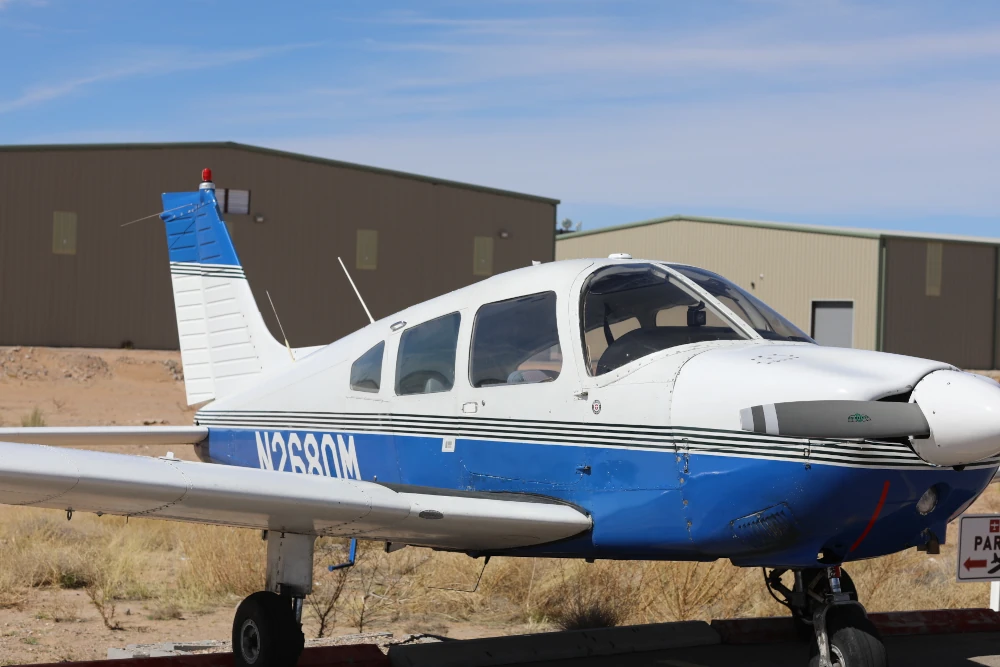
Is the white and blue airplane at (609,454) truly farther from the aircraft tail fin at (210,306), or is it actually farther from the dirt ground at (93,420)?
Result: the aircraft tail fin at (210,306)

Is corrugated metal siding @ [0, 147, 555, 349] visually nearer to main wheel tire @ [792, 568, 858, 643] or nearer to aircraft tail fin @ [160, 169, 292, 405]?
aircraft tail fin @ [160, 169, 292, 405]

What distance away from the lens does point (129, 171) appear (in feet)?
101

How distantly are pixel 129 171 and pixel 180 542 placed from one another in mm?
22337

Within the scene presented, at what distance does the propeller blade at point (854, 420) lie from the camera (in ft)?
14.9

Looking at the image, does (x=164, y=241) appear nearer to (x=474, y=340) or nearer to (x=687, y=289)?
(x=474, y=340)

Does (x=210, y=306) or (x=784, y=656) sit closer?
(x=784, y=656)

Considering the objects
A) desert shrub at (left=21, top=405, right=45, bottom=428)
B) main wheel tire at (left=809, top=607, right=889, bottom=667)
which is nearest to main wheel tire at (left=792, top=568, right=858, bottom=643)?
main wheel tire at (left=809, top=607, right=889, bottom=667)

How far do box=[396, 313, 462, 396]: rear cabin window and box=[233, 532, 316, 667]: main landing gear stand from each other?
3.63 feet

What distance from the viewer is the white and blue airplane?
4.73 meters

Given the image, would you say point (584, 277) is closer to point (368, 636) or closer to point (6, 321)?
point (368, 636)

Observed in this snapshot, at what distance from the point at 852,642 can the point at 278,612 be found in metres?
2.97

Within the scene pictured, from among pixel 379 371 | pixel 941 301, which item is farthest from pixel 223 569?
pixel 941 301

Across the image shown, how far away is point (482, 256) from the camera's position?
3600 cm

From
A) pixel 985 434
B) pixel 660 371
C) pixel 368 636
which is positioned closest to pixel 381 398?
pixel 368 636
